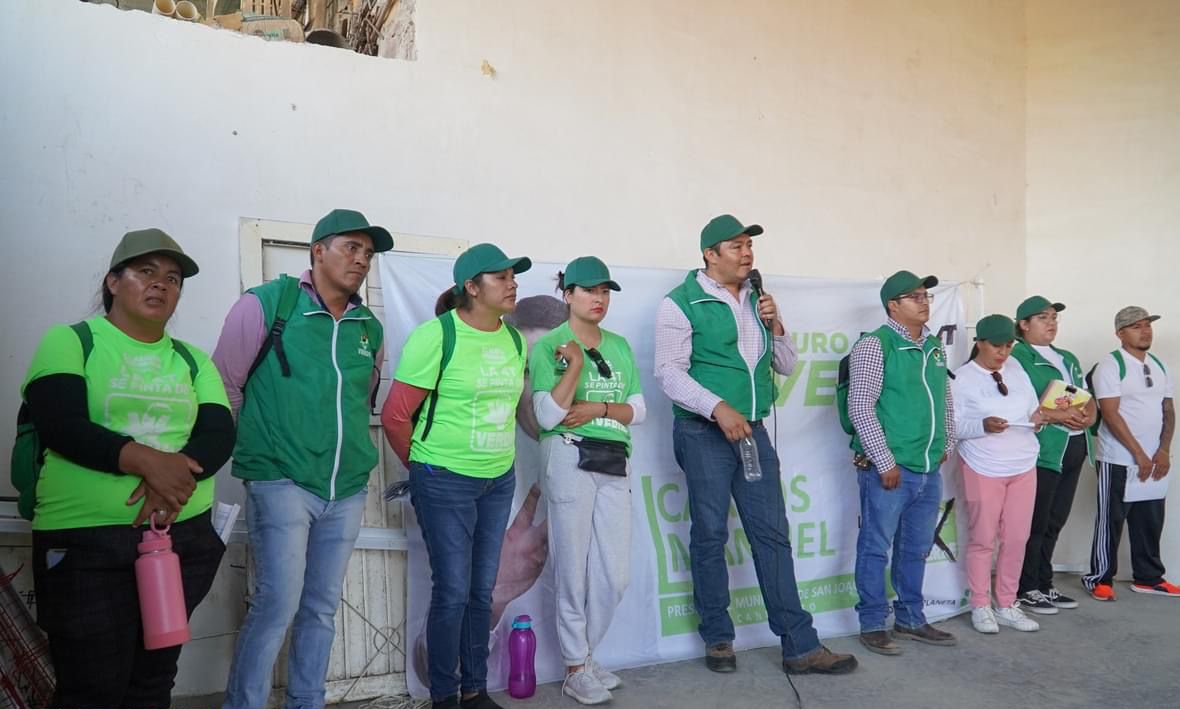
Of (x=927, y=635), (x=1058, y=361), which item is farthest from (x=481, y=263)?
(x=1058, y=361)

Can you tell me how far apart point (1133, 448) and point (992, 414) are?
50.8 inches

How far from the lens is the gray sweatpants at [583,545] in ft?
10.1

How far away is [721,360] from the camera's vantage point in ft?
11.2

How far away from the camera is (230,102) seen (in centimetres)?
307

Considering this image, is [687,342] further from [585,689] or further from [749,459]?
[585,689]

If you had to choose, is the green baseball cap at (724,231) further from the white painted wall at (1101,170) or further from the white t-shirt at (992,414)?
the white painted wall at (1101,170)

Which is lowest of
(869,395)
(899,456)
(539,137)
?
(899,456)

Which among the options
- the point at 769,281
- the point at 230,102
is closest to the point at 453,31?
the point at 230,102

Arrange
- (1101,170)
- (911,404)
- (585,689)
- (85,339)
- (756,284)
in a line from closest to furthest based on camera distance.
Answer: (85,339) < (585,689) < (756,284) < (911,404) < (1101,170)

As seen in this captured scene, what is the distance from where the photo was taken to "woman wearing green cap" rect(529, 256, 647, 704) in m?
3.07

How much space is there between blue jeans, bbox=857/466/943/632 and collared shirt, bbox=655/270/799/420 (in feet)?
2.84

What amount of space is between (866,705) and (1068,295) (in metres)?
3.65

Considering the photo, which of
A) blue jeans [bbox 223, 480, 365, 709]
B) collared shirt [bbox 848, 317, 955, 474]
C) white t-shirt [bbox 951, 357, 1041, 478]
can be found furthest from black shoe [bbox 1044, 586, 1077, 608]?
blue jeans [bbox 223, 480, 365, 709]

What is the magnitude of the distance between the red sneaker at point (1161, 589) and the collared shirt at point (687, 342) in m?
3.04
